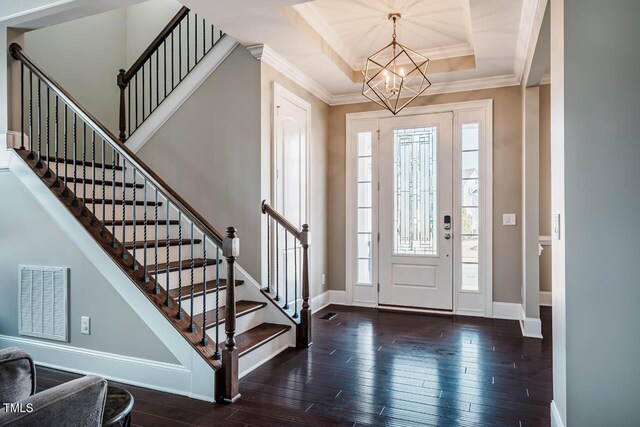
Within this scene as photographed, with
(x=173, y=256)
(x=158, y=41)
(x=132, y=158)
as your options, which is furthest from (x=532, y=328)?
(x=158, y=41)

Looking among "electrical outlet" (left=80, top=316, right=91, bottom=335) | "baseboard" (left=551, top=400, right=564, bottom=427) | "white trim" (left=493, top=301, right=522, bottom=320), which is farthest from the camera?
"white trim" (left=493, top=301, right=522, bottom=320)

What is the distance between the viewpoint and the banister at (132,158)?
2.82 metres

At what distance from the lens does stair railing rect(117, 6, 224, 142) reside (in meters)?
4.52

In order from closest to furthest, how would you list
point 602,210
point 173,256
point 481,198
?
1. point 602,210
2. point 173,256
3. point 481,198

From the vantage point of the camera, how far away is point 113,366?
9.88ft

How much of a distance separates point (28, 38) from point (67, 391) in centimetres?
474

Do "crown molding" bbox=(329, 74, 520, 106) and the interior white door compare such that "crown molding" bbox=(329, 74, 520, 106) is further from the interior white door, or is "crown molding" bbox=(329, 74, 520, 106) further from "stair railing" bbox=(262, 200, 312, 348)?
"stair railing" bbox=(262, 200, 312, 348)

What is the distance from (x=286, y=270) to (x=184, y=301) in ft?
3.11

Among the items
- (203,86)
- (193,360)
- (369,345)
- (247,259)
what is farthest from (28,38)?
(369,345)

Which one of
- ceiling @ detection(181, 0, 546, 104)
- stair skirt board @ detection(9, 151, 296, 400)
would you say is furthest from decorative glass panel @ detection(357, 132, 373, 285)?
stair skirt board @ detection(9, 151, 296, 400)

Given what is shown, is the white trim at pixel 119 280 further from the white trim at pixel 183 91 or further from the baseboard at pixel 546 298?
the baseboard at pixel 546 298

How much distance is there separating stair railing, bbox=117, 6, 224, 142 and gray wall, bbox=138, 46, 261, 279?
1.73ft

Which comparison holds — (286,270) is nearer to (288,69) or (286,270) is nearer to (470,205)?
(288,69)

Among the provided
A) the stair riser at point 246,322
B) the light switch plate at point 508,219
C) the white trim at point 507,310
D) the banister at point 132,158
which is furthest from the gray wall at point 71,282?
the light switch plate at point 508,219
